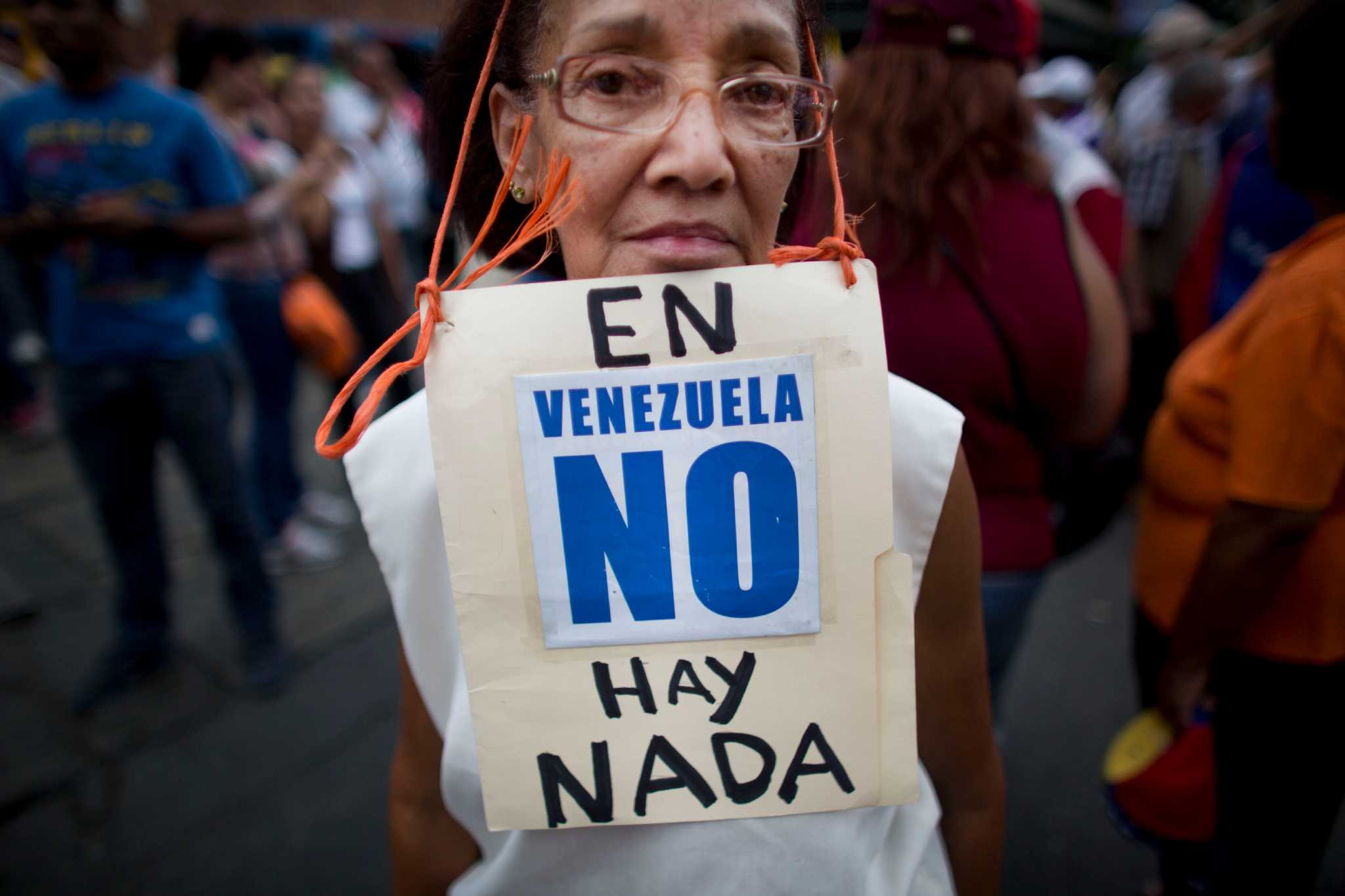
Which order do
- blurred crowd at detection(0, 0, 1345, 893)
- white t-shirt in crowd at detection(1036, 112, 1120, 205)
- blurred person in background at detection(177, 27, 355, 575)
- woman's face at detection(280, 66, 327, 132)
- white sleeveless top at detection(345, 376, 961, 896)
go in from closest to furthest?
white sleeveless top at detection(345, 376, 961, 896) < blurred crowd at detection(0, 0, 1345, 893) < white t-shirt in crowd at detection(1036, 112, 1120, 205) < blurred person in background at detection(177, 27, 355, 575) < woman's face at detection(280, 66, 327, 132)

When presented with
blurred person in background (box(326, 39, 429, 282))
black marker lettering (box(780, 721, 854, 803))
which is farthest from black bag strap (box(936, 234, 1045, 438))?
blurred person in background (box(326, 39, 429, 282))

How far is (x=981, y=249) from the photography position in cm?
146

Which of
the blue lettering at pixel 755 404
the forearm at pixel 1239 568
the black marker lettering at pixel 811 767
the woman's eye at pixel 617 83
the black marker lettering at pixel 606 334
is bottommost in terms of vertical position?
the forearm at pixel 1239 568

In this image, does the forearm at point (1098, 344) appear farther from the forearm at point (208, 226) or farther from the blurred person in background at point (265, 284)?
the blurred person in background at point (265, 284)

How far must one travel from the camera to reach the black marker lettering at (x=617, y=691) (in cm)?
78

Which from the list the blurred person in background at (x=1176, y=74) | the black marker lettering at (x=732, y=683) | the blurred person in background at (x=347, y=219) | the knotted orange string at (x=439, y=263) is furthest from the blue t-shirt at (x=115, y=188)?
the blurred person in background at (x=1176, y=74)

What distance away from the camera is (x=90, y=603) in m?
3.52

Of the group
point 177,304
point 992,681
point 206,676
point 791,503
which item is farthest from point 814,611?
point 206,676

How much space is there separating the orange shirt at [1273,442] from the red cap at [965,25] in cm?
62

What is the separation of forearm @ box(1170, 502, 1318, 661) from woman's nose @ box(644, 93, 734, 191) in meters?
1.10

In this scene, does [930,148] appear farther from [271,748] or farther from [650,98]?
[271,748]

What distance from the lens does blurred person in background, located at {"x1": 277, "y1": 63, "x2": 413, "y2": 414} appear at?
156 inches

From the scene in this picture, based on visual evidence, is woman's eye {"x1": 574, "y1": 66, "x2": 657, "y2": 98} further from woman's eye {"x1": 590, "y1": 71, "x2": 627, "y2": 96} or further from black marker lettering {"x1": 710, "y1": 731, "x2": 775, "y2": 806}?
black marker lettering {"x1": 710, "y1": 731, "x2": 775, "y2": 806}

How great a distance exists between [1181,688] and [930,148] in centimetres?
113
